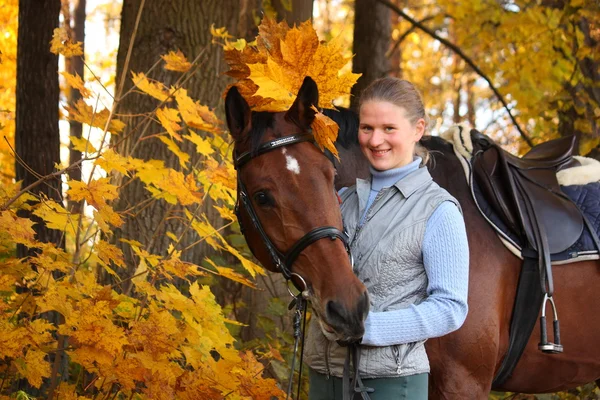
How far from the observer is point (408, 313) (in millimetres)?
2141

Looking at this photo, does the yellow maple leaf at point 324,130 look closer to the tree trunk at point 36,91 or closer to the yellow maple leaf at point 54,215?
the yellow maple leaf at point 54,215

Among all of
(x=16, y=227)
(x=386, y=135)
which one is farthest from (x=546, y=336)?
(x=16, y=227)

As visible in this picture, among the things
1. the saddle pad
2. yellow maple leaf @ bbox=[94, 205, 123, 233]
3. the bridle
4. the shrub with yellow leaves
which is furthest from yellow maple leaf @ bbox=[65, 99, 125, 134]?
the saddle pad

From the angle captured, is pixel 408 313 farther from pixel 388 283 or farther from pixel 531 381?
pixel 531 381

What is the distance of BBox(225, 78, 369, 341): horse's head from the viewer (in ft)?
6.84

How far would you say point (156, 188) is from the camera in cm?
346

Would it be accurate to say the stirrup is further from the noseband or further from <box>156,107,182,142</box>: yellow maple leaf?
<box>156,107,182,142</box>: yellow maple leaf

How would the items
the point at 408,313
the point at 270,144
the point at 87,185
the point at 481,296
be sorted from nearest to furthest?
the point at 408,313, the point at 270,144, the point at 87,185, the point at 481,296

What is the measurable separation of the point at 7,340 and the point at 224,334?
0.87 m

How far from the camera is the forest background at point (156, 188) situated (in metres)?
2.66

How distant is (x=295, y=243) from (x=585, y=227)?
1759mm

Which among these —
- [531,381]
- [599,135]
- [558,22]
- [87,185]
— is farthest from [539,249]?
[558,22]

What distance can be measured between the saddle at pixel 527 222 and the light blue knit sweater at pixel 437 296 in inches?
38.6

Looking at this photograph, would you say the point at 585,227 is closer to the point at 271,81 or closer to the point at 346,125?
the point at 346,125
